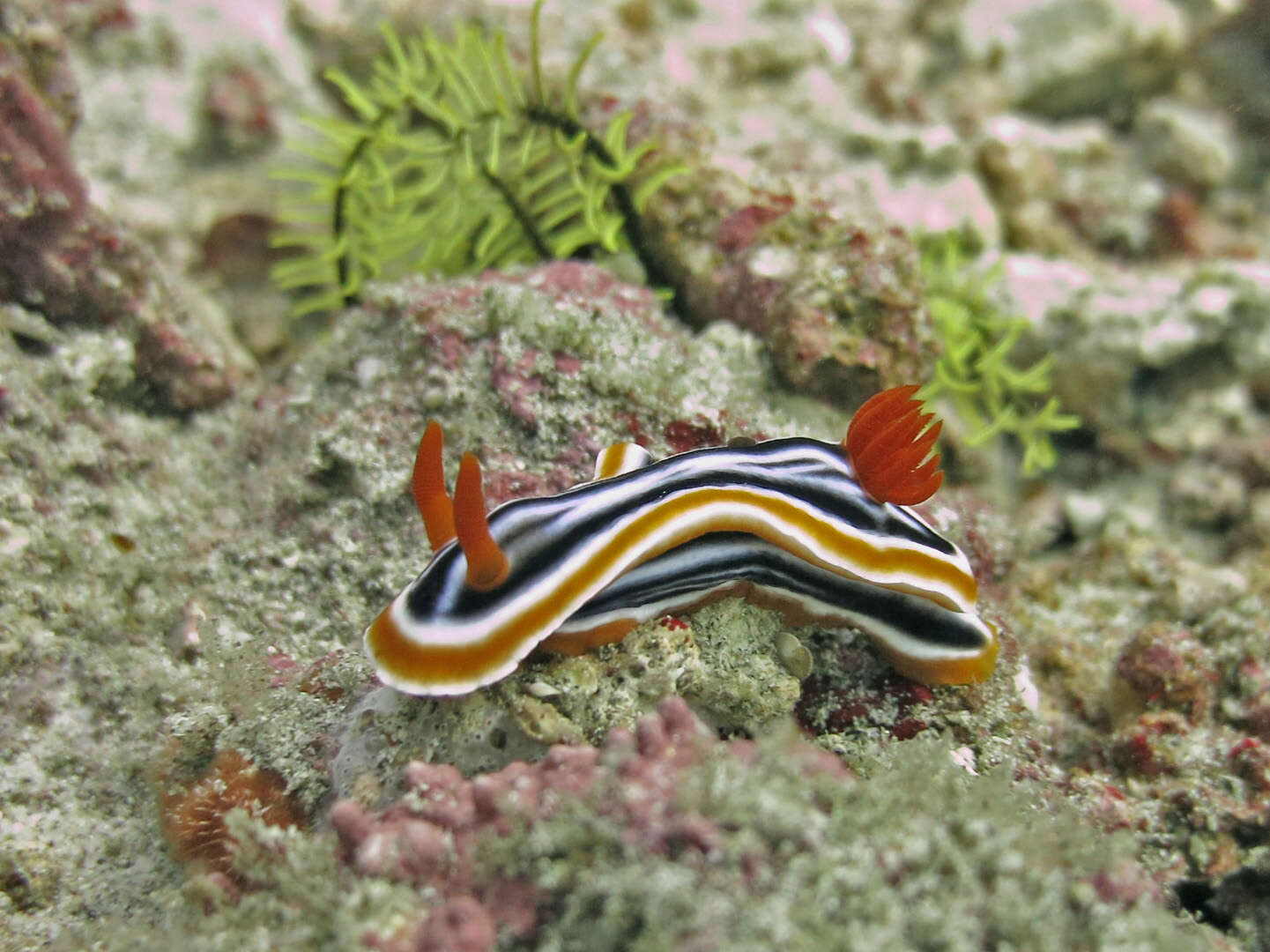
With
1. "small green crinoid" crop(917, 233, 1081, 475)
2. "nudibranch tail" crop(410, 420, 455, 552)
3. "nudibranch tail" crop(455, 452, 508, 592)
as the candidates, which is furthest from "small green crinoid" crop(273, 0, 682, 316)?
"nudibranch tail" crop(455, 452, 508, 592)

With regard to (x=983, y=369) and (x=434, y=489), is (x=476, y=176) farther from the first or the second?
(x=983, y=369)

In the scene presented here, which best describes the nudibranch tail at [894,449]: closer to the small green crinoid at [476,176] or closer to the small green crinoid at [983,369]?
the small green crinoid at [983,369]

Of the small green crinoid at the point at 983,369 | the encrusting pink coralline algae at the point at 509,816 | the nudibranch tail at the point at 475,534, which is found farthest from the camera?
the small green crinoid at the point at 983,369

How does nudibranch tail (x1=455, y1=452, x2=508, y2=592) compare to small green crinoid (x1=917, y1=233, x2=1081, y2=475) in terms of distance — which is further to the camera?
small green crinoid (x1=917, y1=233, x2=1081, y2=475)

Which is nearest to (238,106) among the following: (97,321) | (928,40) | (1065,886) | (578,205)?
(97,321)

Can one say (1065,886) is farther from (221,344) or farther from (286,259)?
(286,259)

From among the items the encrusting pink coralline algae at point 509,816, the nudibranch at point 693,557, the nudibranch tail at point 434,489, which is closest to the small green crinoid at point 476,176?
the nudibranch at point 693,557

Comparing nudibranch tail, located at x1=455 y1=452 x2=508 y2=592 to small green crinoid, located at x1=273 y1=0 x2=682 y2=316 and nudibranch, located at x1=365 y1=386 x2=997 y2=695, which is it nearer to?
nudibranch, located at x1=365 y1=386 x2=997 y2=695
